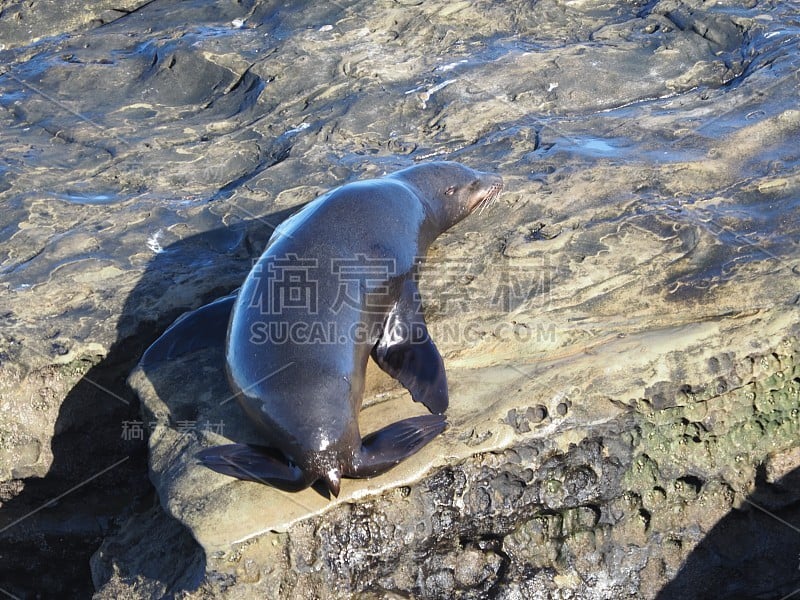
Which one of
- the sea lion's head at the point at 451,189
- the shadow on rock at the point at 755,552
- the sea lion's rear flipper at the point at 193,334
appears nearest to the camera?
the shadow on rock at the point at 755,552

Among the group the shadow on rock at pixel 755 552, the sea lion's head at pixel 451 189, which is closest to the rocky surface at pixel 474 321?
the shadow on rock at pixel 755 552

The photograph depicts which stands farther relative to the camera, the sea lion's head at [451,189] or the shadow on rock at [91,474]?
the sea lion's head at [451,189]

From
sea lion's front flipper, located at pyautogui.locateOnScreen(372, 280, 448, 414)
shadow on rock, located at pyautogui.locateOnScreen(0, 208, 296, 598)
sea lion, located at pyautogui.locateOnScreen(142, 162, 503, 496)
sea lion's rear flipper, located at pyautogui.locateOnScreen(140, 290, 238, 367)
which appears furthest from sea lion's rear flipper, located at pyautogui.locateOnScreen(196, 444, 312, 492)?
shadow on rock, located at pyautogui.locateOnScreen(0, 208, 296, 598)

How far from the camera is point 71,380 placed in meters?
4.84

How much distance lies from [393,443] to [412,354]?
1.93ft

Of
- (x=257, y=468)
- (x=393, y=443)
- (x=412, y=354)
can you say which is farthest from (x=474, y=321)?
(x=257, y=468)

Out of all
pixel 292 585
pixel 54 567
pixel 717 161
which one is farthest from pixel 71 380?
pixel 717 161

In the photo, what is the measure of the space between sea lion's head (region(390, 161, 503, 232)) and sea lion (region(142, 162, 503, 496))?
0.03m

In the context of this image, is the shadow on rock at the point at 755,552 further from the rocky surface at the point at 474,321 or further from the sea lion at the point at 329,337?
the sea lion at the point at 329,337

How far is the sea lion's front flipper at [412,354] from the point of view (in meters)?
4.13

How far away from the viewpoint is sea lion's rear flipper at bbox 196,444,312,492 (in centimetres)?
375

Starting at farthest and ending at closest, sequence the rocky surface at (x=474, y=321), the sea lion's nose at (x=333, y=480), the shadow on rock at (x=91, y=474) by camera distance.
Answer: the shadow on rock at (x=91, y=474) < the rocky surface at (x=474, y=321) < the sea lion's nose at (x=333, y=480)

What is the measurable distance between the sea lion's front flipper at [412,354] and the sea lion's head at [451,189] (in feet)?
2.85

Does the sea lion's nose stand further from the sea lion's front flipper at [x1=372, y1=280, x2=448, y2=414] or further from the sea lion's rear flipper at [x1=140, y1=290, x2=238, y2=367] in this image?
the sea lion's rear flipper at [x1=140, y1=290, x2=238, y2=367]
